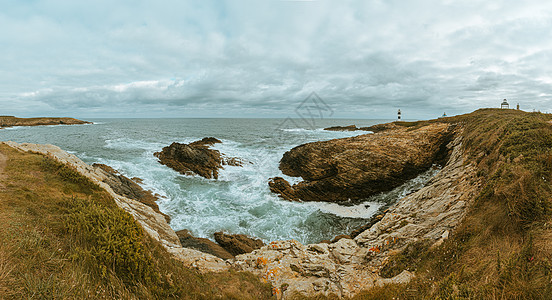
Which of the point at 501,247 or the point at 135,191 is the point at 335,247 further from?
the point at 135,191

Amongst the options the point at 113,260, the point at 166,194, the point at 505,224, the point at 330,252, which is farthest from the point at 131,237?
the point at 166,194

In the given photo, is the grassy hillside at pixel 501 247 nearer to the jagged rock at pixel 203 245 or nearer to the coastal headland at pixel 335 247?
the coastal headland at pixel 335 247

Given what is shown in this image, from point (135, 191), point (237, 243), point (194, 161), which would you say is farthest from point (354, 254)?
point (194, 161)

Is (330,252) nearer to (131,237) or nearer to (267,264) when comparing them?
(267,264)

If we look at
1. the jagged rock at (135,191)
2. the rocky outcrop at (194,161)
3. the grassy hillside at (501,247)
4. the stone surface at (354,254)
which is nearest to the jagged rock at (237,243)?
the stone surface at (354,254)

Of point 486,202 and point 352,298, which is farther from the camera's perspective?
point 486,202

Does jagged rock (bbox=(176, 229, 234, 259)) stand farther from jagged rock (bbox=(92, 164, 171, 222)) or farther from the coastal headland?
jagged rock (bbox=(92, 164, 171, 222))

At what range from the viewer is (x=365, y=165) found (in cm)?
1958

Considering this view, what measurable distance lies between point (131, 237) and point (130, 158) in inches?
1125

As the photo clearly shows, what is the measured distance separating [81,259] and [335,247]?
27.7 feet

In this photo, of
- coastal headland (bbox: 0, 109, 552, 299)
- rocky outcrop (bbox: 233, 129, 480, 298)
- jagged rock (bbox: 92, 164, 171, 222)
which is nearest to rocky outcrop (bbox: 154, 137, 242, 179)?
jagged rock (bbox: 92, 164, 171, 222)

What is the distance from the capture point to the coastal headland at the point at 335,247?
3525 millimetres

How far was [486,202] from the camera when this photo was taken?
643 cm

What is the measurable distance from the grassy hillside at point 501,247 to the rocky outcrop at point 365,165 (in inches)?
426
